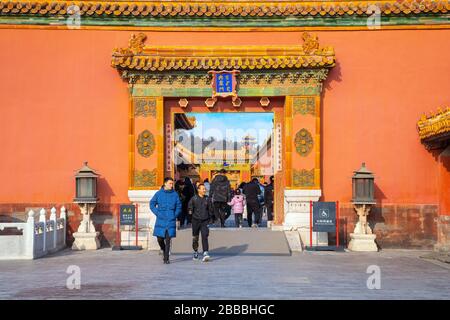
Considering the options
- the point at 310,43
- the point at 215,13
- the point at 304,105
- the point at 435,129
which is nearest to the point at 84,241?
the point at 304,105

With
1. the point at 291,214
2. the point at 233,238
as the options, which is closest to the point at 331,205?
the point at 291,214

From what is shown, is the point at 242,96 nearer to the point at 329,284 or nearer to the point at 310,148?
the point at 310,148

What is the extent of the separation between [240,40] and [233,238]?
446cm

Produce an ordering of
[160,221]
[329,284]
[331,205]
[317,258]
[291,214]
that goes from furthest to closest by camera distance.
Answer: [291,214], [331,205], [317,258], [160,221], [329,284]

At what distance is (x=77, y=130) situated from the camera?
15.0 m

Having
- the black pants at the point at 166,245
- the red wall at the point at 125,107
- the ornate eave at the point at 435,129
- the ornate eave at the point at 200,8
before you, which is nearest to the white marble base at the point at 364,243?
the red wall at the point at 125,107

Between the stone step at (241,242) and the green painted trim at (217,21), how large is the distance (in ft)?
15.3

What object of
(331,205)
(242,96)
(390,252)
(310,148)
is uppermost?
(242,96)

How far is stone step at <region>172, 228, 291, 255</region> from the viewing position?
44.0 feet

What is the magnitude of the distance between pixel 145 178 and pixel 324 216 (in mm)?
4021

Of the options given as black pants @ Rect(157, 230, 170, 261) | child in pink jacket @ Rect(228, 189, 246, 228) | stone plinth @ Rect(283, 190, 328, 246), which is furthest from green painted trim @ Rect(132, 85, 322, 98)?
black pants @ Rect(157, 230, 170, 261)

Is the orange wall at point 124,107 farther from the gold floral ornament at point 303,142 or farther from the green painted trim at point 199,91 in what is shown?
the green painted trim at point 199,91

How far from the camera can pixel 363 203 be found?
46.0 ft

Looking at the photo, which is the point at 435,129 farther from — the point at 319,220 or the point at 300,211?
the point at 300,211
